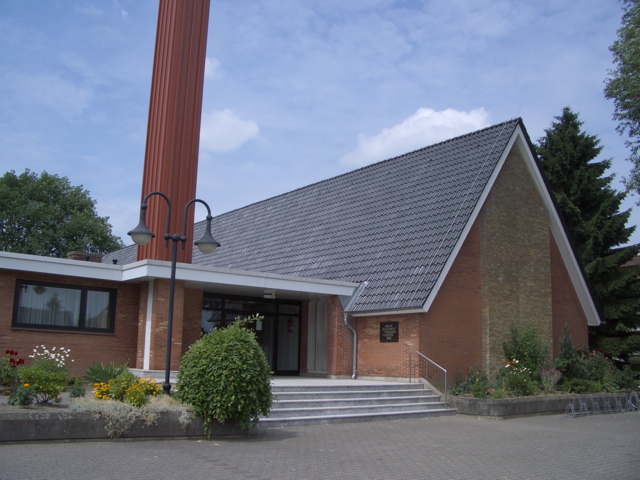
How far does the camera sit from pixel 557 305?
23.1 meters

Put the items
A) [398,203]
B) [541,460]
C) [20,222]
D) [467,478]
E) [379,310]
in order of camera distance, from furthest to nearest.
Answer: [20,222] < [398,203] < [379,310] < [541,460] < [467,478]

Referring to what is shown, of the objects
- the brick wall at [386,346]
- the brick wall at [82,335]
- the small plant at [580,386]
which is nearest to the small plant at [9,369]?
the brick wall at [82,335]

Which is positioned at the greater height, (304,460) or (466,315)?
(466,315)

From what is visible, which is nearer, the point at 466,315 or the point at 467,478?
the point at 467,478

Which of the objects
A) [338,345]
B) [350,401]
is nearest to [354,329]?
[338,345]

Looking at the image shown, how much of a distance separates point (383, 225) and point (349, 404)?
8.26 metres

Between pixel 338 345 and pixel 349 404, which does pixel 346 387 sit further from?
pixel 338 345

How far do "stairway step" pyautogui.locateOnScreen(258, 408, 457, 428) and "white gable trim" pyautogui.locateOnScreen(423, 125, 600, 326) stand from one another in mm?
2886

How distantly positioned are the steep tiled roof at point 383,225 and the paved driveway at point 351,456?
5.70 m

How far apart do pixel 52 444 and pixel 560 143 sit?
83.2 ft

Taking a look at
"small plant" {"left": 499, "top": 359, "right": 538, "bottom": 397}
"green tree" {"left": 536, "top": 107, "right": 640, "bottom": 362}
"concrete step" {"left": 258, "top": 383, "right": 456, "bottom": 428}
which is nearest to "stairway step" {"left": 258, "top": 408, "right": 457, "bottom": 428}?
"concrete step" {"left": 258, "top": 383, "right": 456, "bottom": 428}

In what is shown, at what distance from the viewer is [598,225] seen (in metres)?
27.5

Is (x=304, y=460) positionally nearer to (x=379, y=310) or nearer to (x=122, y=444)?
(x=122, y=444)

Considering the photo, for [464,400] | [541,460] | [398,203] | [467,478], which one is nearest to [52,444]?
[467,478]
